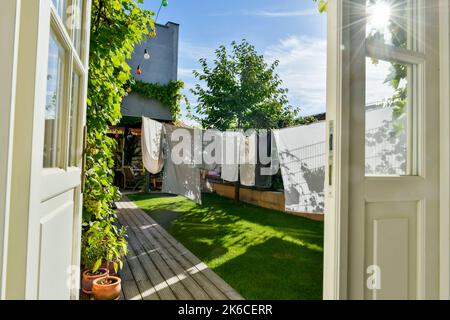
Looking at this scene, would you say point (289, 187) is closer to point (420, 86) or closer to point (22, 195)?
point (420, 86)

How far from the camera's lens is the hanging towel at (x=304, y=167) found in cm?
388

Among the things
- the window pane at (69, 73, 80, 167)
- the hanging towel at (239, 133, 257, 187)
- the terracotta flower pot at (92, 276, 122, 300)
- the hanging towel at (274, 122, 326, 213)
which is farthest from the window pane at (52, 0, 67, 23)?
the hanging towel at (239, 133, 257, 187)

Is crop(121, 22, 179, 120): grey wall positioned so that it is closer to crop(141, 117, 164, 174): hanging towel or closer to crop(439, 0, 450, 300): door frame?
crop(141, 117, 164, 174): hanging towel

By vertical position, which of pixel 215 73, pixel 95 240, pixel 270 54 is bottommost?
pixel 95 240

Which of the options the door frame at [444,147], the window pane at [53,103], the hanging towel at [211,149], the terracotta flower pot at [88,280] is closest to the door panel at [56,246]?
the window pane at [53,103]

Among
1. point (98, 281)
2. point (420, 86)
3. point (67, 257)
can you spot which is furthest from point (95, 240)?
point (420, 86)

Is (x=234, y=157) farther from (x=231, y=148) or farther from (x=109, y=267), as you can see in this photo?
(x=109, y=267)

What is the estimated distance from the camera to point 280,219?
15.2 feet

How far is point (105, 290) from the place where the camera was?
184 centimetres

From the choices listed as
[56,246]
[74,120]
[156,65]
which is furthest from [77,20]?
[156,65]

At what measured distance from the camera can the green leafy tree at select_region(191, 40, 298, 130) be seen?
23.3ft

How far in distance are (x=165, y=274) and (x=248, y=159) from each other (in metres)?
3.07

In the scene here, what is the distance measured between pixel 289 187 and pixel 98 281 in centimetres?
277

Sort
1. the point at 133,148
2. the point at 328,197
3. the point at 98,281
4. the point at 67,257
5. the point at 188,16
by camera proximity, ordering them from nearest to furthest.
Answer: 1. the point at 328,197
2. the point at 67,257
3. the point at 98,281
4. the point at 188,16
5. the point at 133,148
